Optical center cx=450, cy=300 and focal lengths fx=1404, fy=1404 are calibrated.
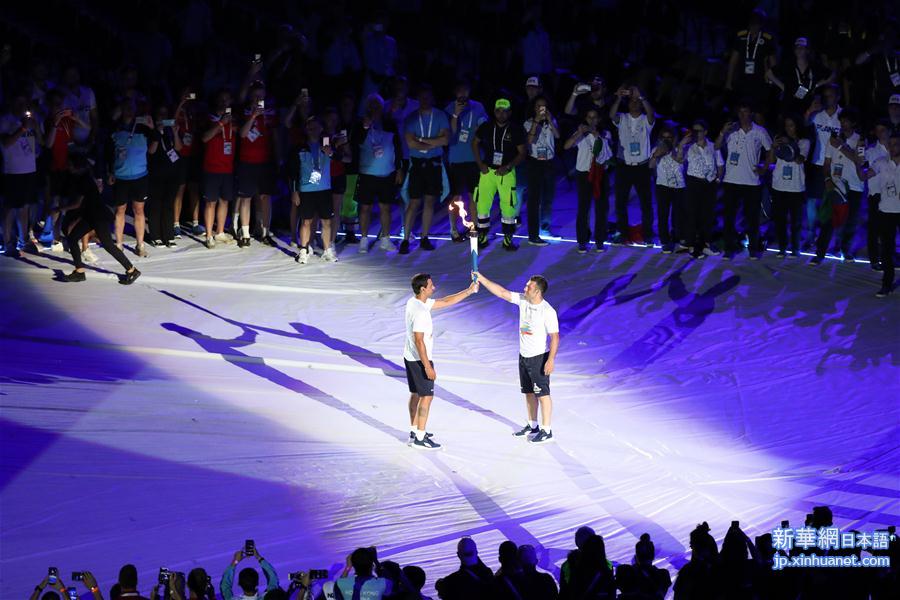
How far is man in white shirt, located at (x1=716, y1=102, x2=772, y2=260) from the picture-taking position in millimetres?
16422

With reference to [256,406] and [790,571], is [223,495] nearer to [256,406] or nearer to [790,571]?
[256,406]

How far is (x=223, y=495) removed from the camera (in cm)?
1022

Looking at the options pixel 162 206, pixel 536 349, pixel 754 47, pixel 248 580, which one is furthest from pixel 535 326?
pixel 754 47

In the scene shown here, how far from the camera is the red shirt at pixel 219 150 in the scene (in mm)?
16547

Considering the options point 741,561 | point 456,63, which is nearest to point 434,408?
point 741,561

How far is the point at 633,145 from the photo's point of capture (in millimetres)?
16719

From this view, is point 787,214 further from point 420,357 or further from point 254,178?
point 420,357

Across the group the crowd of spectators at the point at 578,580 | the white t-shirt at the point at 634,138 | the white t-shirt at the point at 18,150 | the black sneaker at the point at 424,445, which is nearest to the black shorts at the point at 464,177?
the white t-shirt at the point at 634,138

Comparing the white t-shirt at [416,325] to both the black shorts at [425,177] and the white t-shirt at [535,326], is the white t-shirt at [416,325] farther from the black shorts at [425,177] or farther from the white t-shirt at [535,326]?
the black shorts at [425,177]

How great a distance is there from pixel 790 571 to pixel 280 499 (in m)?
4.10

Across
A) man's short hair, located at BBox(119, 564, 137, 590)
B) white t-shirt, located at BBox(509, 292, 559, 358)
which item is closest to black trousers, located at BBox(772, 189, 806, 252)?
white t-shirt, located at BBox(509, 292, 559, 358)

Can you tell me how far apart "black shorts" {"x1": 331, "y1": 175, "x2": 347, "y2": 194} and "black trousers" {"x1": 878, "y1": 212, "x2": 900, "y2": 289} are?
6182mm

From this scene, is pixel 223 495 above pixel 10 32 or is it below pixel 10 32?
below

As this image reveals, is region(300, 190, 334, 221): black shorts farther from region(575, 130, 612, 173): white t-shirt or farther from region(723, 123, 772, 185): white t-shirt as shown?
region(723, 123, 772, 185): white t-shirt
